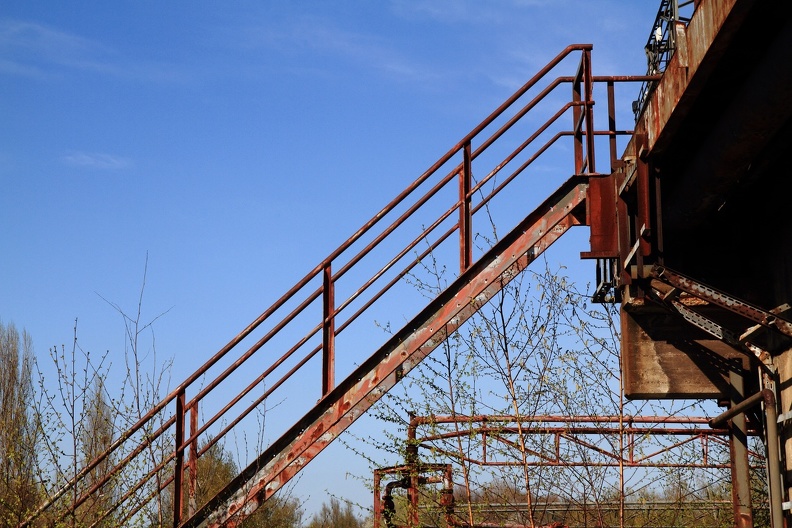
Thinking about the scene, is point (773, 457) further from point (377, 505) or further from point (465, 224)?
point (377, 505)

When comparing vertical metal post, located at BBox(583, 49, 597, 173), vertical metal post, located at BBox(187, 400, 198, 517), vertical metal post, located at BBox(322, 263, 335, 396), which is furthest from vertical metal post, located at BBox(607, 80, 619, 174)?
vertical metal post, located at BBox(187, 400, 198, 517)

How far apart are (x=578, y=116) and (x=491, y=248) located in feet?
5.55

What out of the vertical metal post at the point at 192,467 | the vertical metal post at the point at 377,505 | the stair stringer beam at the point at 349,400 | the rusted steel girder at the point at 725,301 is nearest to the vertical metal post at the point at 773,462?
the rusted steel girder at the point at 725,301

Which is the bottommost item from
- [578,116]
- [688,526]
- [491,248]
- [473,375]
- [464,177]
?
[688,526]

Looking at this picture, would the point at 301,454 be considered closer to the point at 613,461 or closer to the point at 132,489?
the point at 132,489

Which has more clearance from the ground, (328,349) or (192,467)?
(328,349)

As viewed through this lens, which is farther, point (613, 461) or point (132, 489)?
point (613, 461)

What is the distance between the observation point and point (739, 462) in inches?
344

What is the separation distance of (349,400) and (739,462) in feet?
12.5

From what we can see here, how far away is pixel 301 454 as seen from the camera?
8.09 metres

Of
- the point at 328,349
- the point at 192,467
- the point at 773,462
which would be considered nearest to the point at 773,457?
the point at 773,462

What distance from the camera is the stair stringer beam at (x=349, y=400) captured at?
8094mm

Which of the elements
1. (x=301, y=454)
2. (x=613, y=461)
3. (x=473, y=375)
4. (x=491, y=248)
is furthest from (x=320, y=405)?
(x=613, y=461)

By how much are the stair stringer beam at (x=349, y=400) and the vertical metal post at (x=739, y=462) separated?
8.75 ft
